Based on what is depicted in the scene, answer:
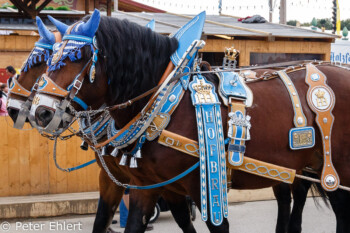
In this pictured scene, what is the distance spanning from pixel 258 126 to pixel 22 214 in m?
3.79

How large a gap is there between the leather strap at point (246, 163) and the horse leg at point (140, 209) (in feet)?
1.58

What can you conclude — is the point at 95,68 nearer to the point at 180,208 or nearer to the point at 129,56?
the point at 129,56

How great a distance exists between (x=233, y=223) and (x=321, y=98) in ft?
9.56

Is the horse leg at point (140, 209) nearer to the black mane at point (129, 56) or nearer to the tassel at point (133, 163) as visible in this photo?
the tassel at point (133, 163)

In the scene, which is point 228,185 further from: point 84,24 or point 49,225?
point 49,225

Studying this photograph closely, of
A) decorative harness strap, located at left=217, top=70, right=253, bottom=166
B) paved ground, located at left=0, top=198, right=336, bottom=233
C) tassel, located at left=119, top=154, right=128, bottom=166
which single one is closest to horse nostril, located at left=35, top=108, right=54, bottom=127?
tassel, located at left=119, top=154, right=128, bottom=166

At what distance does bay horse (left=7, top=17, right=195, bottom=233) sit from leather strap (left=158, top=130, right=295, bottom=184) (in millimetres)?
845

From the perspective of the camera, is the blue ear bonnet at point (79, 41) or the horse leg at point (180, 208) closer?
the blue ear bonnet at point (79, 41)

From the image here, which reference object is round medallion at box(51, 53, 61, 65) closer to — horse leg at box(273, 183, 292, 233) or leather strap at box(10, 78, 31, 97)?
leather strap at box(10, 78, 31, 97)

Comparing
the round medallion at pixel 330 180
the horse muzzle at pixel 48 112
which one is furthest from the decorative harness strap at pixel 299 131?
the horse muzzle at pixel 48 112

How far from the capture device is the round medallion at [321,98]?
3.54m

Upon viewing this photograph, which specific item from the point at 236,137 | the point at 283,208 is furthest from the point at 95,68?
the point at 283,208

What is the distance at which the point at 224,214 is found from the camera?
10.7 ft

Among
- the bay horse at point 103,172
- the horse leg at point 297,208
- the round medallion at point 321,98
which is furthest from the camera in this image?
the horse leg at point 297,208
